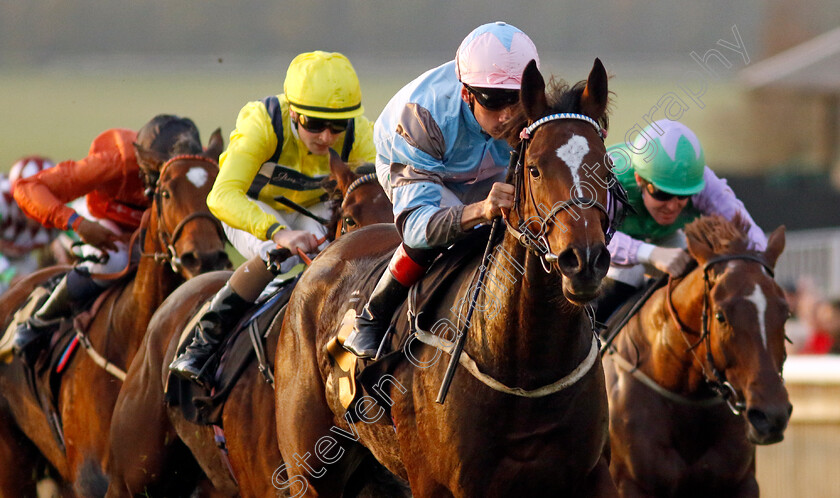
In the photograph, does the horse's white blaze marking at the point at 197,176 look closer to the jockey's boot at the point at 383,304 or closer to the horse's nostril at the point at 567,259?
the jockey's boot at the point at 383,304

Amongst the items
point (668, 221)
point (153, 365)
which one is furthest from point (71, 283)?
point (668, 221)

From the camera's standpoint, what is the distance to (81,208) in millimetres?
8094

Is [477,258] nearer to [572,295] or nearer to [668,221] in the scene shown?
[572,295]

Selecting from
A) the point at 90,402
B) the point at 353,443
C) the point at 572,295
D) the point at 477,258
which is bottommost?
the point at 90,402

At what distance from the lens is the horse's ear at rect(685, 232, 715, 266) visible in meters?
4.98

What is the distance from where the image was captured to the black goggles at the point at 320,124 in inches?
204

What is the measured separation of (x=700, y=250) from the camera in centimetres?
501

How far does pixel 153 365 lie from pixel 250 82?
46.7 feet

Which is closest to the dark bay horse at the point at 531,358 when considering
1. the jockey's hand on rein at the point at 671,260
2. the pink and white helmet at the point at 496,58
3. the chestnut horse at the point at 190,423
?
the pink and white helmet at the point at 496,58

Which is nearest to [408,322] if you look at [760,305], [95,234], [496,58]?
[496,58]

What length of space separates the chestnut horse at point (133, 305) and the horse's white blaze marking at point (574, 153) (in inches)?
128

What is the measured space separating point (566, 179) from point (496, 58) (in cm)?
70

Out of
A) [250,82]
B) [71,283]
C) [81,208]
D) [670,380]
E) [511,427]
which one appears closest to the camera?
[511,427]

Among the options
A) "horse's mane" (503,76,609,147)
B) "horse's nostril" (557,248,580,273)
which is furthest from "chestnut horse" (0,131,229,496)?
"horse's nostril" (557,248,580,273)
